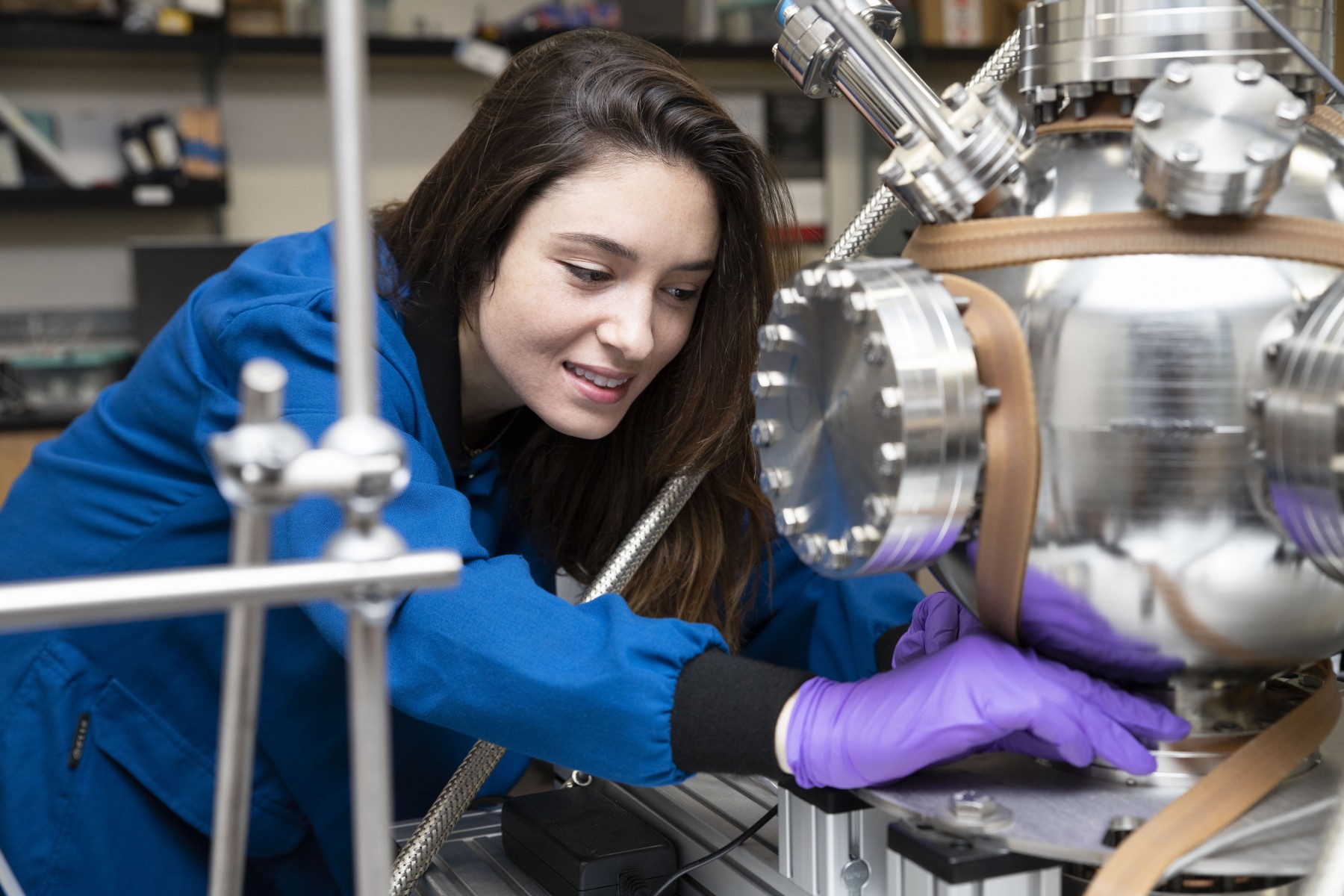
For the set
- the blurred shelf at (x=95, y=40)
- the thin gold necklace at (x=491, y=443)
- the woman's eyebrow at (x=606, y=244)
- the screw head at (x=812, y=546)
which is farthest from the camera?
the blurred shelf at (x=95, y=40)

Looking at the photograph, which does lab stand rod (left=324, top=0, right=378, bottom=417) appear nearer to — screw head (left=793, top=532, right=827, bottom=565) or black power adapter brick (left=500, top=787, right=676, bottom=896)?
screw head (left=793, top=532, right=827, bottom=565)

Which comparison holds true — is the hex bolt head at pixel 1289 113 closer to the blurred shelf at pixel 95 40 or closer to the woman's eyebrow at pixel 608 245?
the woman's eyebrow at pixel 608 245

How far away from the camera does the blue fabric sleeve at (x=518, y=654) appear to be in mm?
633

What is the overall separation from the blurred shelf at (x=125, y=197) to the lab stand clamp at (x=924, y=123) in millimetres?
2849

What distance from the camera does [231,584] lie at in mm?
324

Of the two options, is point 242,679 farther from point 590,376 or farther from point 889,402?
point 590,376

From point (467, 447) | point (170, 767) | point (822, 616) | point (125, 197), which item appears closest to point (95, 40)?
point (125, 197)

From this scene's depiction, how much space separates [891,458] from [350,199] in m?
0.27

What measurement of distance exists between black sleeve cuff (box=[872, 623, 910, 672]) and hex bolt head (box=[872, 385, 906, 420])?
41cm

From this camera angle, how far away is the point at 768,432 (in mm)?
635

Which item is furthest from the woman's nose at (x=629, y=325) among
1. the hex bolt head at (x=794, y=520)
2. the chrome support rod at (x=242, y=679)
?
the chrome support rod at (x=242, y=679)

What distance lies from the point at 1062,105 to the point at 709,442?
18.8 inches

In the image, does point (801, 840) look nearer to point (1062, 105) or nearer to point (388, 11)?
point (1062, 105)

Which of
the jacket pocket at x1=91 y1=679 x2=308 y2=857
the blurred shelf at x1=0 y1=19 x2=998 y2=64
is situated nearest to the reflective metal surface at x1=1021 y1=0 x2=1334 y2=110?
the jacket pocket at x1=91 y1=679 x2=308 y2=857
